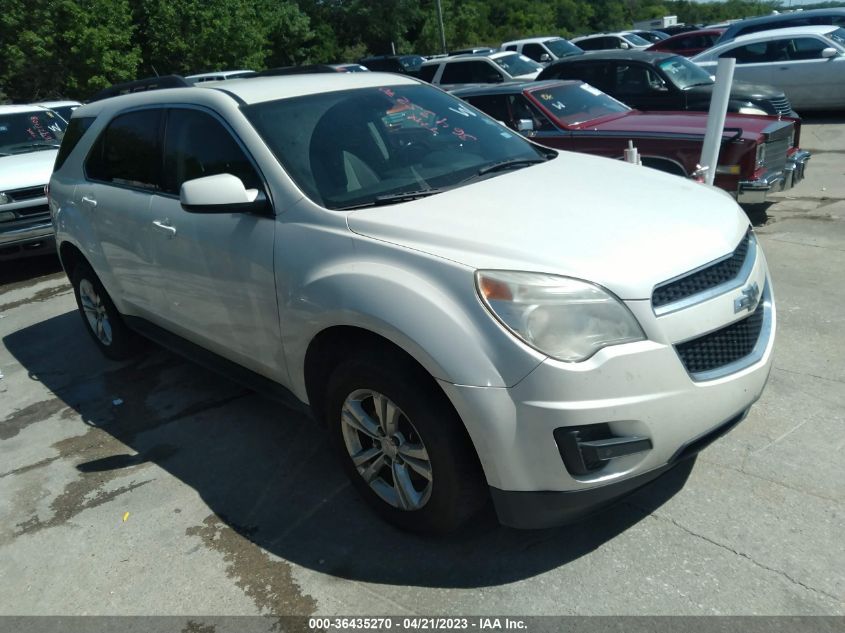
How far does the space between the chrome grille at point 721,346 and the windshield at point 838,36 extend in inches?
543

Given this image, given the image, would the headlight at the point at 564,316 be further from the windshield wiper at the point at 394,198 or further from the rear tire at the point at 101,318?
the rear tire at the point at 101,318

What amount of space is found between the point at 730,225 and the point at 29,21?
26231 millimetres

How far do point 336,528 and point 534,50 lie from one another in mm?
21766

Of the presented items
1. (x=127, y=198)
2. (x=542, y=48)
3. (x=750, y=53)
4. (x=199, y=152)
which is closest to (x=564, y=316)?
(x=199, y=152)

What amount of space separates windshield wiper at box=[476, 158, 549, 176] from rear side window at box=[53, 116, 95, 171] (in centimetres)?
302

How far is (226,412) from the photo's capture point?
4.73 metres

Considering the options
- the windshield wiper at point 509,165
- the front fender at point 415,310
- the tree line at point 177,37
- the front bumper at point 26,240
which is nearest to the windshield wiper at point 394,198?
the front fender at point 415,310

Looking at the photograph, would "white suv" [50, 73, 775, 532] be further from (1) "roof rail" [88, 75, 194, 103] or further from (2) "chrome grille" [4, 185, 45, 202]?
(2) "chrome grille" [4, 185, 45, 202]

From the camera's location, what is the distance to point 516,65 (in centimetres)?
1681

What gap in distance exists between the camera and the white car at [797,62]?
45.5 feet

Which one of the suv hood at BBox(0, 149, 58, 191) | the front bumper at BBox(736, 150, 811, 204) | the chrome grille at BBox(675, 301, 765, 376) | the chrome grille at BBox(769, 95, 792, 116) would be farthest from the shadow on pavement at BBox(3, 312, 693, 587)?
the chrome grille at BBox(769, 95, 792, 116)

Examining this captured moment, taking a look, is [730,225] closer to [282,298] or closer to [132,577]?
[282,298]

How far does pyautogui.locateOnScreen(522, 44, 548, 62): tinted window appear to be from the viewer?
22.8 metres

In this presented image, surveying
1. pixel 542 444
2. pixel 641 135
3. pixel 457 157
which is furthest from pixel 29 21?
pixel 542 444
